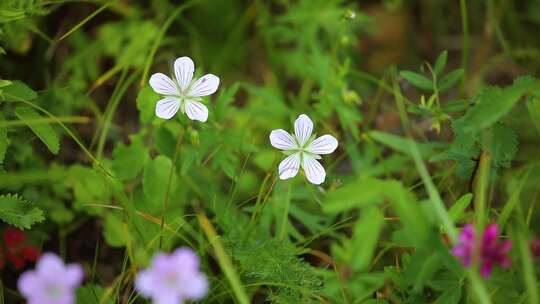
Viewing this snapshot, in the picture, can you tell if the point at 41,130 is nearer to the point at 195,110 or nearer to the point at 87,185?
the point at 87,185

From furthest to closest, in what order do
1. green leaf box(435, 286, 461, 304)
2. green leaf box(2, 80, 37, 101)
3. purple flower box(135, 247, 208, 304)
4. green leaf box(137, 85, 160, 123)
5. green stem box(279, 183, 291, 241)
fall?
green leaf box(137, 85, 160, 123)
green stem box(279, 183, 291, 241)
green leaf box(2, 80, 37, 101)
green leaf box(435, 286, 461, 304)
purple flower box(135, 247, 208, 304)

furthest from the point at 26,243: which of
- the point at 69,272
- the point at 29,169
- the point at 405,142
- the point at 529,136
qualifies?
the point at 529,136

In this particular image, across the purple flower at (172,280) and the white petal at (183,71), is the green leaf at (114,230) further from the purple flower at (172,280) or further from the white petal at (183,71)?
the purple flower at (172,280)

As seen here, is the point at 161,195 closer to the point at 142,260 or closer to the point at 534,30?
the point at 142,260

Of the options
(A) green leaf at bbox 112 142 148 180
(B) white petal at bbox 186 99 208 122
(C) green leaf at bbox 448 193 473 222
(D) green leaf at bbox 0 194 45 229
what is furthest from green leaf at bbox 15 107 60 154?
(C) green leaf at bbox 448 193 473 222

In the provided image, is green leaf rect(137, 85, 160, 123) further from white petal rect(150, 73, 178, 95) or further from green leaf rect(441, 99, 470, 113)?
green leaf rect(441, 99, 470, 113)

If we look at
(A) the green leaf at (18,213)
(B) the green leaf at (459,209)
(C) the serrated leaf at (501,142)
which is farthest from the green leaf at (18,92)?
(C) the serrated leaf at (501,142)

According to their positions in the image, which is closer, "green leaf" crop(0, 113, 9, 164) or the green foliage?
the green foliage
